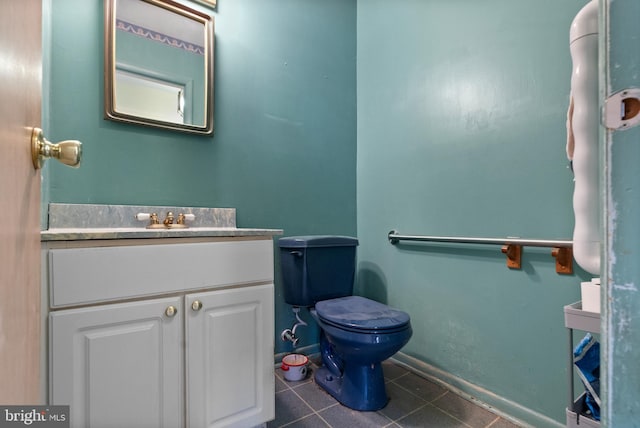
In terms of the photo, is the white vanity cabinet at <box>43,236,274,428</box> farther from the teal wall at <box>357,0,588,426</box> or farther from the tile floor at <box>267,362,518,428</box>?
the teal wall at <box>357,0,588,426</box>

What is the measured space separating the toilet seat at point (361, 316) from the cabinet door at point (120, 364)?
0.59 metres

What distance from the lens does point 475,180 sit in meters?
1.32

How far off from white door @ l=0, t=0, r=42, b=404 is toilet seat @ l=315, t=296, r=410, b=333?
0.90 meters

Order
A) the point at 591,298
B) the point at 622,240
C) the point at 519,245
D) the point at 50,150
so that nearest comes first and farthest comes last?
the point at 622,240 < the point at 50,150 < the point at 591,298 < the point at 519,245

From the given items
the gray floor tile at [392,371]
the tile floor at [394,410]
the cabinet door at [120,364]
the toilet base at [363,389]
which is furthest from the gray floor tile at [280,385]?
the cabinet door at [120,364]

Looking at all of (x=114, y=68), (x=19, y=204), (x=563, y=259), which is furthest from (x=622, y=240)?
(x=114, y=68)

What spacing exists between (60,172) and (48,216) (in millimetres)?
174

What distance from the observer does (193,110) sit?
1379 mm

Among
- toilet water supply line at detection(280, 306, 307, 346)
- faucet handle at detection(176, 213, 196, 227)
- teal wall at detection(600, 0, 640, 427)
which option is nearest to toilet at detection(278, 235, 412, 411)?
toilet water supply line at detection(280, 306, 307, 346)

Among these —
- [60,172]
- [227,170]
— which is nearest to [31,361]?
[60,172]

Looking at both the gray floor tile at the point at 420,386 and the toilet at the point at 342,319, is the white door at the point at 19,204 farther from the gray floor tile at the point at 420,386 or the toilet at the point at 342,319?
the gray floor tile at the point at 420,386

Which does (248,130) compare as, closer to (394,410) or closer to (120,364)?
(120,364)

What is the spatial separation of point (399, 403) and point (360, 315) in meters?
0.46

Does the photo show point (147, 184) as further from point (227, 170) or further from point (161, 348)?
point (161, 348)
